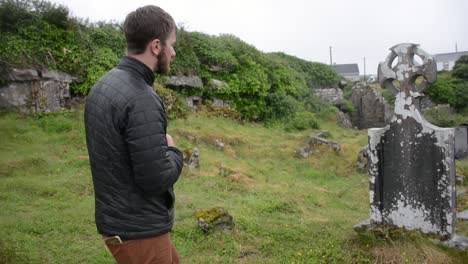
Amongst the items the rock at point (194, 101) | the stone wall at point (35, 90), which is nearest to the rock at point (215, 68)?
the rock at point (194, 101)

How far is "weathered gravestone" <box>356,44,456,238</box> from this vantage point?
473 cm

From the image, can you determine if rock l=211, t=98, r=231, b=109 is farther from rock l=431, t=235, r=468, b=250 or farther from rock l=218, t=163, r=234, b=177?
rock l=431, t=235, r=468, b=250

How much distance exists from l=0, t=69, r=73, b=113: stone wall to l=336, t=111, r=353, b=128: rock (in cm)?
1344

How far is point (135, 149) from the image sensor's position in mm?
2021

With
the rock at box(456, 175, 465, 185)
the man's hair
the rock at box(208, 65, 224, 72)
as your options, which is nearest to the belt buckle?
the man's hair

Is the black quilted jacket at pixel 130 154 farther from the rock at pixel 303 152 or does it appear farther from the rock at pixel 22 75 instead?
the rock at pixel 22 75

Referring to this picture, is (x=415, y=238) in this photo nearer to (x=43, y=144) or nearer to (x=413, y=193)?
(x=413, y=193)

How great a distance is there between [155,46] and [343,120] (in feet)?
65.0

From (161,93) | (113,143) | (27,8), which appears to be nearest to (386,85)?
(113,143)

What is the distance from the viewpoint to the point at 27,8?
40.2ft

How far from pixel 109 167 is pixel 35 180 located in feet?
20.5

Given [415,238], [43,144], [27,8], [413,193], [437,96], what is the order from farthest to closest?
1. [437,96]
2. [27,8]
3. [43,144]
4. [413,193]
5. [415,238]

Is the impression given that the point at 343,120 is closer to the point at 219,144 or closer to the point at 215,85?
the point at 215,85

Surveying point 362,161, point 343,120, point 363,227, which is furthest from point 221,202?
point 343,120
